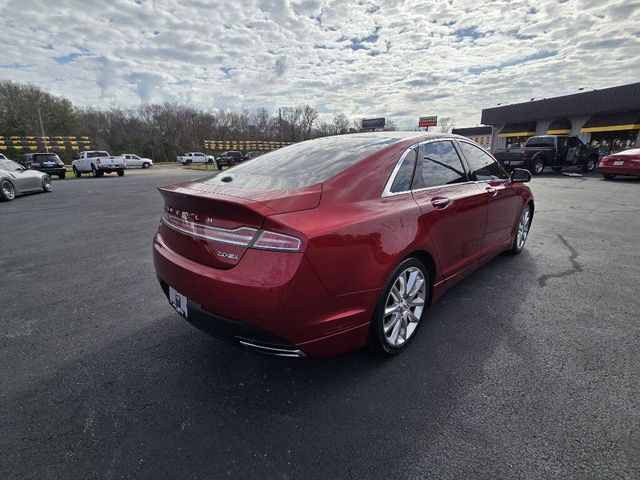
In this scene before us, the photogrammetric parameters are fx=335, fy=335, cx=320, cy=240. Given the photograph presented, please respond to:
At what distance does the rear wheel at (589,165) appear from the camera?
65.4 feet

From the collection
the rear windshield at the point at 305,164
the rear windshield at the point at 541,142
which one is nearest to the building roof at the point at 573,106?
the rear windshield at the point at 541,142

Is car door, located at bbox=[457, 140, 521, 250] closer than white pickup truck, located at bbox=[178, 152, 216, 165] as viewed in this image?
Yes

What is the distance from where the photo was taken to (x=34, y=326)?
301 cm

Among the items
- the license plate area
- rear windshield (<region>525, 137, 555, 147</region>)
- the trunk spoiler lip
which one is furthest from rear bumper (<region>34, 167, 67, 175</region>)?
rear windshield (<region>525, 137, 555, 147</region>)

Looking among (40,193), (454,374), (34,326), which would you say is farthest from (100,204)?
(454,374)

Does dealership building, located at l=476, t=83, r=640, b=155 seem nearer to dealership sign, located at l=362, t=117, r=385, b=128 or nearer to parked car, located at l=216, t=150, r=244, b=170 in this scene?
parked car, located at l=216, t=150, r=244, b=170

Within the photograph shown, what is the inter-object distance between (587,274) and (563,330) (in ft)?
5.62

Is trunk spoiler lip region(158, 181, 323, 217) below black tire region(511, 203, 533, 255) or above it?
above

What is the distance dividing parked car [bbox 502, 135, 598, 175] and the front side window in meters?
14.7

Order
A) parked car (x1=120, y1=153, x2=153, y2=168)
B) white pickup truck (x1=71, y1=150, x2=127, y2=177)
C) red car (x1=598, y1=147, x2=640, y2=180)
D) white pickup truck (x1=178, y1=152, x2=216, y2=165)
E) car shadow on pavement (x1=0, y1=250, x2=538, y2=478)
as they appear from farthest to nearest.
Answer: white pickup truck (x1=178, y1=152, x2=216, y2=165)
parked car (x1=120, y1=153, x2=153, y2=168)
white pickup truck (x1=71, y1=150, x2=127, y2=177)
red car (x1=598, y1=147, x2=640, y2=180)
car shadow on pavement (x1=0, y1=250, x2=538, y2=478)

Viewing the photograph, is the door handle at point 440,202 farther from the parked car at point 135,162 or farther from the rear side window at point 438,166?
the parked car at point 135,162

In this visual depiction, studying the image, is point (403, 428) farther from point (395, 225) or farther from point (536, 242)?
point (536, 242)

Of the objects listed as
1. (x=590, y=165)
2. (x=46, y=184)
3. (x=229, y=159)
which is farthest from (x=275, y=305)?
(x=229, y=159)

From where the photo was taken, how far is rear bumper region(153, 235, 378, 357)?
181cm
